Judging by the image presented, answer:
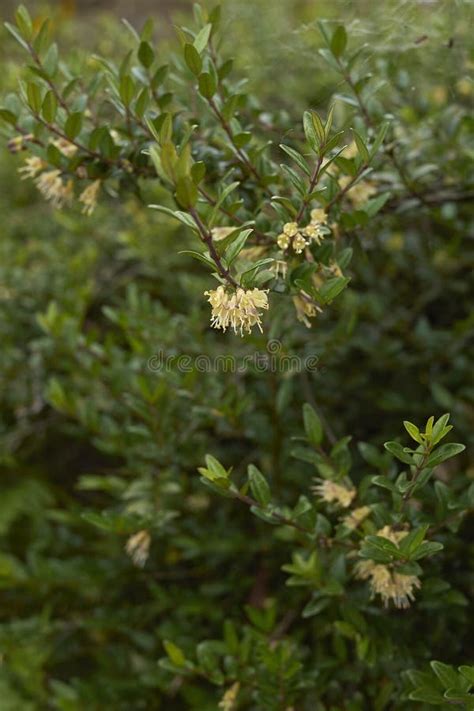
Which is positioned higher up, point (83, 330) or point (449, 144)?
point (449, 144)

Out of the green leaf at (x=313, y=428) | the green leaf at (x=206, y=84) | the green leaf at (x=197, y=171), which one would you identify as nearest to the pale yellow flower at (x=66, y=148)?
the green leaf at (x=206, y=84)

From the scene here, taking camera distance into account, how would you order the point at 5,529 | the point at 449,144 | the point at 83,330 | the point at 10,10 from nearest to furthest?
1. the point at 449,144
2. the point at 5,529
3. the point at 83,330
4. the point at 10,10

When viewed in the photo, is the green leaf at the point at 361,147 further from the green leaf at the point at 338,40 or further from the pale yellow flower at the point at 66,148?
the pale yellow flower at the point at 66,148

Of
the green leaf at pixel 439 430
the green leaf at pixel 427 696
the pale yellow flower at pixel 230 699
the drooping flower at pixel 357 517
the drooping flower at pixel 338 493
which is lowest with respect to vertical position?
the pale yellow flower at pixel 230 699

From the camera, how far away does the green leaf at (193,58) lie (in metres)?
0.87

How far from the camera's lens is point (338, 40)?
3.63 ft

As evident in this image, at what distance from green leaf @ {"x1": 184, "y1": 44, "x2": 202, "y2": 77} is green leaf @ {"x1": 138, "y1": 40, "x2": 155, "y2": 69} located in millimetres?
204

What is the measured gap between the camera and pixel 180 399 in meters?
1.47

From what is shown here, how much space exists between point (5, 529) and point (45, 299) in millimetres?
629

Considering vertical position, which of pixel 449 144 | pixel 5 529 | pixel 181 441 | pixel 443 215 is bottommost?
pixel 5 529

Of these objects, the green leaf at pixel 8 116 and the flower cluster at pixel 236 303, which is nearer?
the flower cluster at pixel 236 303

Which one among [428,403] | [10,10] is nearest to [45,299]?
[428,403]

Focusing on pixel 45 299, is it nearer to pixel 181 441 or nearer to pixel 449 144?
pixel 181 441

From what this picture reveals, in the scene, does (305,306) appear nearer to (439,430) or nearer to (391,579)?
(439,430)
